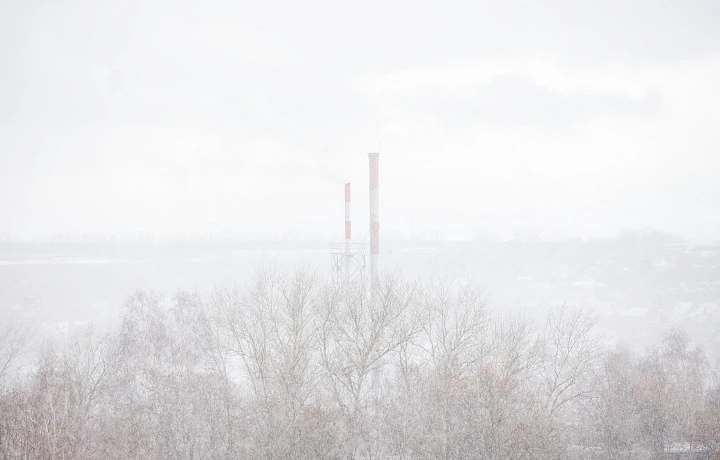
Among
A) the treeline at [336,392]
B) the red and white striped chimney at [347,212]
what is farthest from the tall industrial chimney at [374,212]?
the treeline at [336,392]

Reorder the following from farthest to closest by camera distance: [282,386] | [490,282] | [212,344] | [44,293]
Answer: [490,282]
[44,293]
[212,344]
[282,386]

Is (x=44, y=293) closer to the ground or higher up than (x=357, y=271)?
closer to the ground

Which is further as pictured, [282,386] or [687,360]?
[687,360]

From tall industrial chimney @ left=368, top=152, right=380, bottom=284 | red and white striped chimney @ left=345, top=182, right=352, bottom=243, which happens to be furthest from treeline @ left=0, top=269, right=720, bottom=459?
red and white striped chimney @ left=345, top=182, right=352, bottom=243

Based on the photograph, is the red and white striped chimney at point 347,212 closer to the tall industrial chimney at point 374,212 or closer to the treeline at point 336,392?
the tall industrial chimney at point 374,212

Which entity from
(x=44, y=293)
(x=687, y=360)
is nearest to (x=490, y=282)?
(x=44, y=293)

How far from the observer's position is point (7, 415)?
16.2 meters

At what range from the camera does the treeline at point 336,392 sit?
57.5ft

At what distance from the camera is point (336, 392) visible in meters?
20.3

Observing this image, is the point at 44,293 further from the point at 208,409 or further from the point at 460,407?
the point at 460,407

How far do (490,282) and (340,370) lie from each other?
7107cm

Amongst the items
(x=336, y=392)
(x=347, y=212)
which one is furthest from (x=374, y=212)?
(x=336, y=392)

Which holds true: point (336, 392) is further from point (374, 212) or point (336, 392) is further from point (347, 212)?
point (347, 212)

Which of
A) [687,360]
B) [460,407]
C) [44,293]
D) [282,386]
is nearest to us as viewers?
[460,407]
